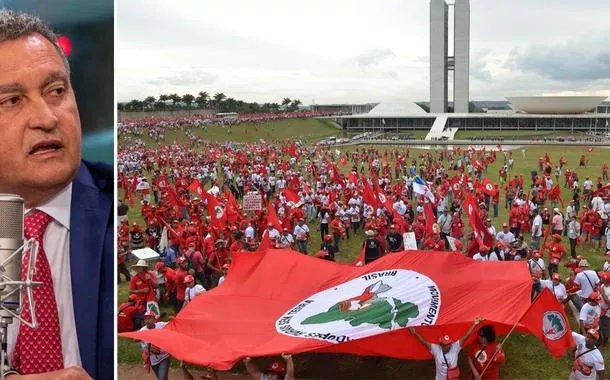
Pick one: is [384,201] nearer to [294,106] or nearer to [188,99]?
[188,99]

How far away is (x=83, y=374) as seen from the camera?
438 cm

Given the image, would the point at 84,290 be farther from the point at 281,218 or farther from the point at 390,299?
the point at 281,218

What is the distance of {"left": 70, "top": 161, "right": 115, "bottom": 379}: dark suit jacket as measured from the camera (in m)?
4.49

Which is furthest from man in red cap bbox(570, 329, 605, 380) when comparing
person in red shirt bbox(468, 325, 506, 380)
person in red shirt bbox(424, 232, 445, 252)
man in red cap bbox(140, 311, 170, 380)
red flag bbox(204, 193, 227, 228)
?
red flag bbox(204, 193, 227, 228)

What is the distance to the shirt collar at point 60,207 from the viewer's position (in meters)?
4.43

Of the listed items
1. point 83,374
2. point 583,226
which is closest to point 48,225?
point 83,374

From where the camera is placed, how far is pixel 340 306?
7.41m

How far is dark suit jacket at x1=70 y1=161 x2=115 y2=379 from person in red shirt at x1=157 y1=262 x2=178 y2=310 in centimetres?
455

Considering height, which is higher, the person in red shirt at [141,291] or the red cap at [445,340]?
the person in red shirt at [141,291]

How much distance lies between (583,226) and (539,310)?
7743mm

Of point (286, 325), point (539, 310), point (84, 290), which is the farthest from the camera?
point (286, 325)

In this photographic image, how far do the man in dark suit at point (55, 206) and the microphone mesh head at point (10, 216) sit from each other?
1.20 m

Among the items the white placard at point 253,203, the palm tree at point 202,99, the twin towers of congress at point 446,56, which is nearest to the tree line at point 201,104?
the palm tree at point 202,99

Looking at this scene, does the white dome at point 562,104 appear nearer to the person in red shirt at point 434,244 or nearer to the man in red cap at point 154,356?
the person in red shirt at point 434,244
